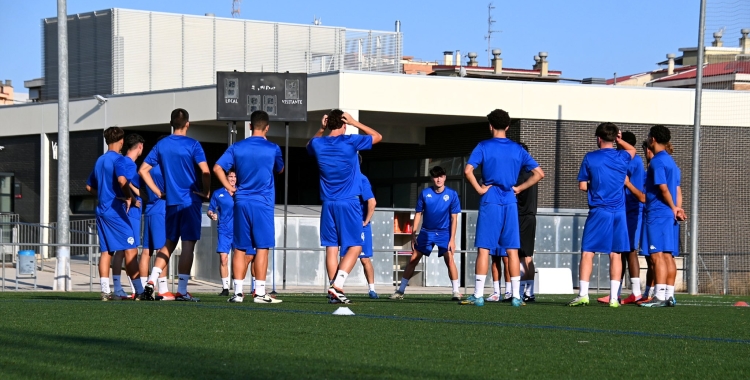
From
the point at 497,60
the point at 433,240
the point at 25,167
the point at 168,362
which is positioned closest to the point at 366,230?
the point at 433,240

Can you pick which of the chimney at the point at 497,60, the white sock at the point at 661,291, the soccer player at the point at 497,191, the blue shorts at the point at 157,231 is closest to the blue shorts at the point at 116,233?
the blue shorts at the point at 157,231

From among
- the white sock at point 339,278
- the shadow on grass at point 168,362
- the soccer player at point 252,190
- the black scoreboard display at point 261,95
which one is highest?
the black scoreboard display at point 261,95

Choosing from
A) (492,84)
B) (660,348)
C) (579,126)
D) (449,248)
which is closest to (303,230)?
(492,84)

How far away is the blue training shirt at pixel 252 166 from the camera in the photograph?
11.1m

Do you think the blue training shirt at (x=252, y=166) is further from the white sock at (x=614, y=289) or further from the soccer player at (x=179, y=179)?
the white sock at (x=614, y=289)

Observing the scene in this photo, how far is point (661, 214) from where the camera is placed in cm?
1227

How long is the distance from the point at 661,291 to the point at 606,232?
101 cm

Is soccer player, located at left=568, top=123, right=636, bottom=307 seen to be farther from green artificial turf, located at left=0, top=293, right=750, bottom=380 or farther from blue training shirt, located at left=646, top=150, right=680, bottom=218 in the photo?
green artificial turf, located at left=0, top=293, right=750, bottom=380

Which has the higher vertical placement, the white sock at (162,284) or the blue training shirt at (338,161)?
the blue training shirt at (338,161)

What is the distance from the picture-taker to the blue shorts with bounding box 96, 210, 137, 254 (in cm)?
1211

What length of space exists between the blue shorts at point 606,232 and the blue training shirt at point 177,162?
408 cm

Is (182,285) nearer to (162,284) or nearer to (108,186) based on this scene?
(162,284)

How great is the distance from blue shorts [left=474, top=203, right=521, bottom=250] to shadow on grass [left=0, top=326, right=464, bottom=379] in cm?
475

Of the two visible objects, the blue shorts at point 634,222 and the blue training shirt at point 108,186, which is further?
the blue shorts at point 634,222
